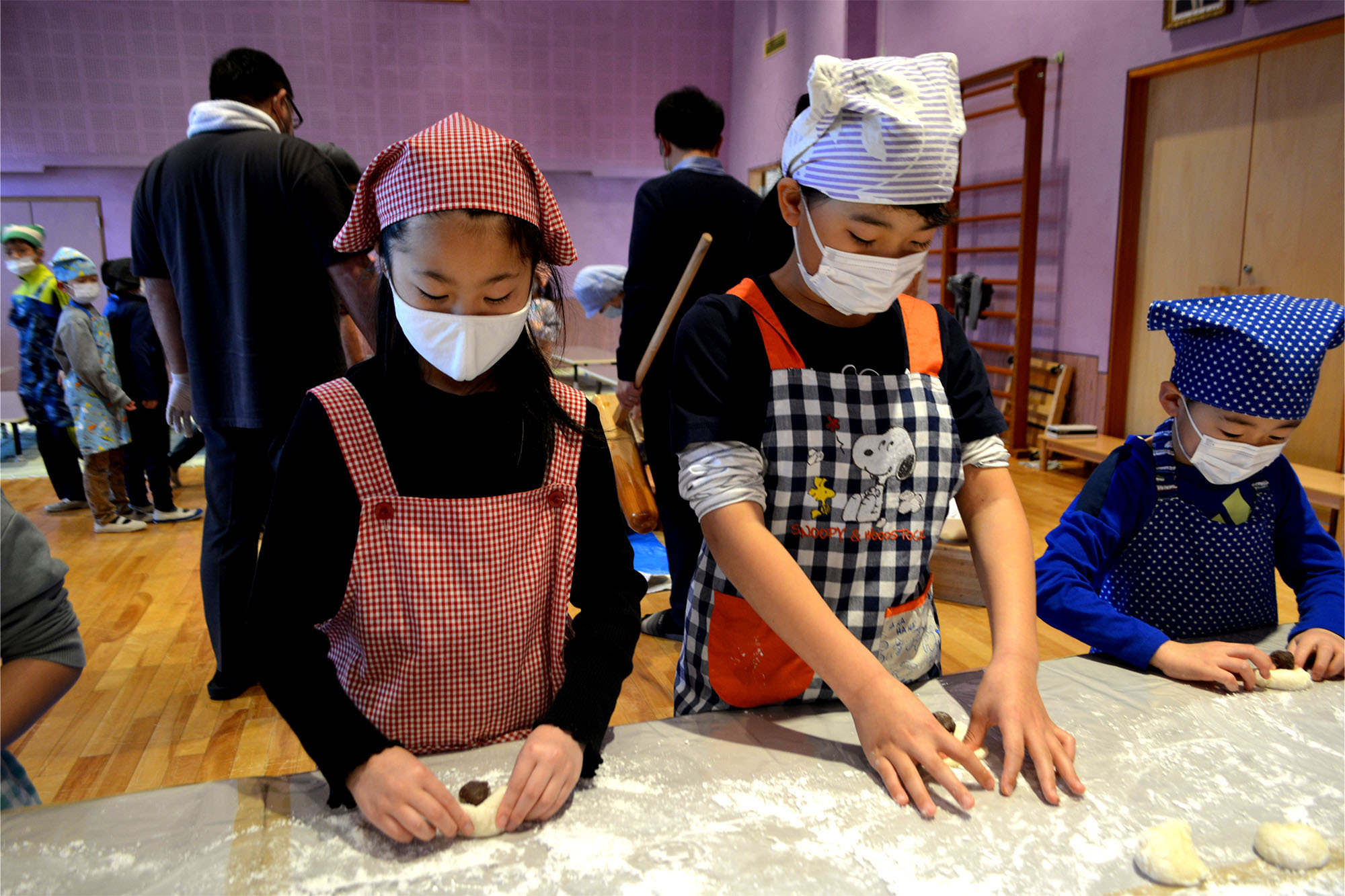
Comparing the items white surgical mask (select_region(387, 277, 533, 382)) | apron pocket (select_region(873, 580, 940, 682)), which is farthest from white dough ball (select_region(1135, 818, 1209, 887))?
white surgical mask (select_region(387, 277, 533, 382))

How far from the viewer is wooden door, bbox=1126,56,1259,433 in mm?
4312

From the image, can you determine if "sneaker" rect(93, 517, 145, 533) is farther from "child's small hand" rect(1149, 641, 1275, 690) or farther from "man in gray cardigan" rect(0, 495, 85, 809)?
"child's small hand" rect(1149, 641, 1275, 690)

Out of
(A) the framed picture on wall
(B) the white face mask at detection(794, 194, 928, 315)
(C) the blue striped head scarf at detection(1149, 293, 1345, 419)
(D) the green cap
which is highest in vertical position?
(A) the framed picture on wall

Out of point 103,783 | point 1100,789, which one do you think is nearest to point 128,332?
point 103,783

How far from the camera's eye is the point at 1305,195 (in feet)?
13.1

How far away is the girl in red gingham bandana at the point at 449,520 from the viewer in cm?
87

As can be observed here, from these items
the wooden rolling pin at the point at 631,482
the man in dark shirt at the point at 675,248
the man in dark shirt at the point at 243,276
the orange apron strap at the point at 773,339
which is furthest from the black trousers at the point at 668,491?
the orange apron strap at the point at 773,339

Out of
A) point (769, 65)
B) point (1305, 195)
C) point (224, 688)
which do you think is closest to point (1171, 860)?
point (224, 688)

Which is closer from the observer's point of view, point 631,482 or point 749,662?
point 749,662

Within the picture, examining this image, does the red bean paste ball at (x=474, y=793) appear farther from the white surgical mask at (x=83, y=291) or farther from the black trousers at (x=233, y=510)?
the white surgical mask at (x=83, y=291)

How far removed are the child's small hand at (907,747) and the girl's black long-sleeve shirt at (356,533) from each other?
28cm

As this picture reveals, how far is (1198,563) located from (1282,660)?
7.9 inches

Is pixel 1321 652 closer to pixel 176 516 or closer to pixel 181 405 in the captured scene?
pixel 181 405

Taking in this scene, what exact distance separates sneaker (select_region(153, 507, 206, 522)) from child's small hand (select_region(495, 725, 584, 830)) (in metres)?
4.36
